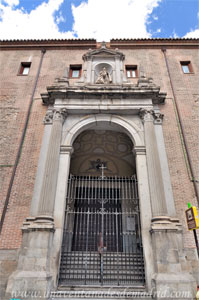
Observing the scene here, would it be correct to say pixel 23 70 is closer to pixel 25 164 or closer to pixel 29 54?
pixel 29 54

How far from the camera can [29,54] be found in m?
12.2

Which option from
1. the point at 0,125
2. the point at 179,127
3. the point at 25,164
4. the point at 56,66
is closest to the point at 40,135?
the point at 25,164

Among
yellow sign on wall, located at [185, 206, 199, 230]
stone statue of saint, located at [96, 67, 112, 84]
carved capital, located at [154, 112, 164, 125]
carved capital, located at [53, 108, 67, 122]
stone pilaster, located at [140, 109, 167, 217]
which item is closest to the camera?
yellow sign on wall, located at [185, 206, 199, 230]

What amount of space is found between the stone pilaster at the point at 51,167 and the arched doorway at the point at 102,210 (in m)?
0.81

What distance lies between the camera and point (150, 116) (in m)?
8.30

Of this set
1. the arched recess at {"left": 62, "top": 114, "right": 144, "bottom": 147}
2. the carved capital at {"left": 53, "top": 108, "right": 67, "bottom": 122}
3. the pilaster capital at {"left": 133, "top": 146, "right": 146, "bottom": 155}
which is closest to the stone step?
the pilaster capital at {"left": 133, "top": 146, "right": 146, "bottom": 155}

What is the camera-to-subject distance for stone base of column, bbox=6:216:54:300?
499 cm

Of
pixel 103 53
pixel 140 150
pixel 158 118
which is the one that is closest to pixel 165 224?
pixel 140 150

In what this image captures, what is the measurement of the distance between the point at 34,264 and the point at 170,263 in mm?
3757

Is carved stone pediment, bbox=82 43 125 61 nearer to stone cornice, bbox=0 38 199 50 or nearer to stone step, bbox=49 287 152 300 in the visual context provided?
stone cornice, bbox=0 38 199 50

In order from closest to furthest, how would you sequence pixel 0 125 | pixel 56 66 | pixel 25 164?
1. pixel 25 164
2. pixel 0 125
3. pixel 56 66

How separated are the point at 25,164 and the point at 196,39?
12.8 m

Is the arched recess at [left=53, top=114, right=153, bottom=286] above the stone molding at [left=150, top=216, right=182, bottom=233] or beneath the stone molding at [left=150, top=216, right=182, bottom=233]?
above

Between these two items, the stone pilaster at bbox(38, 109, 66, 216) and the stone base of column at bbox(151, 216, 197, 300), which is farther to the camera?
the stone pilaster at bbox(38, 109, 66, 216)
